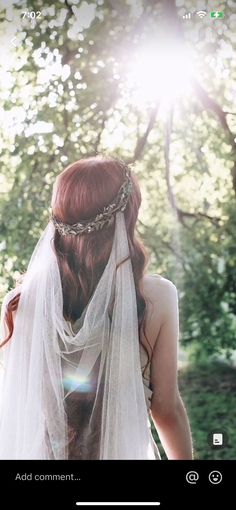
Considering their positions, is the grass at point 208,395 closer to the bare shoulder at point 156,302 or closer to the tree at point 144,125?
the tree at point 144,125

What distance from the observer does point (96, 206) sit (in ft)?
4.38

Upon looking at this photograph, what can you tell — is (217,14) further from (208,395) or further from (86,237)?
(208,395)

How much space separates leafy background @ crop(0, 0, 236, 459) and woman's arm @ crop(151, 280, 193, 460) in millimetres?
76

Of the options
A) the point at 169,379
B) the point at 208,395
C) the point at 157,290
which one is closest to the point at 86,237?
the point at 157,290

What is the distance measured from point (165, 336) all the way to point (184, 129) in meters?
0.92

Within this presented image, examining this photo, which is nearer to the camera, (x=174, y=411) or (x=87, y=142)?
(x=174, y=411)

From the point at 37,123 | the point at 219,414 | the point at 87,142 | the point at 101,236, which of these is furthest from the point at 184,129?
the point at 219,414

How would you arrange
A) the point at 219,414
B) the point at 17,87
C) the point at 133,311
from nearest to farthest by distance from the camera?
the point at 133,311 < the point at 17,87 < the point at 219,414

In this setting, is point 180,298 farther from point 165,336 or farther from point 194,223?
point 165,336

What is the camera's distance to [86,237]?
136 centimetres

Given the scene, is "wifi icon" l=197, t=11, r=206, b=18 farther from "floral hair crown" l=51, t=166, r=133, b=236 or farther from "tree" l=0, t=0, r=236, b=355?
"floral hair crown" l=51, t=166, r=133, b=236

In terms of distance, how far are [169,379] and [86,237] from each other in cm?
31
